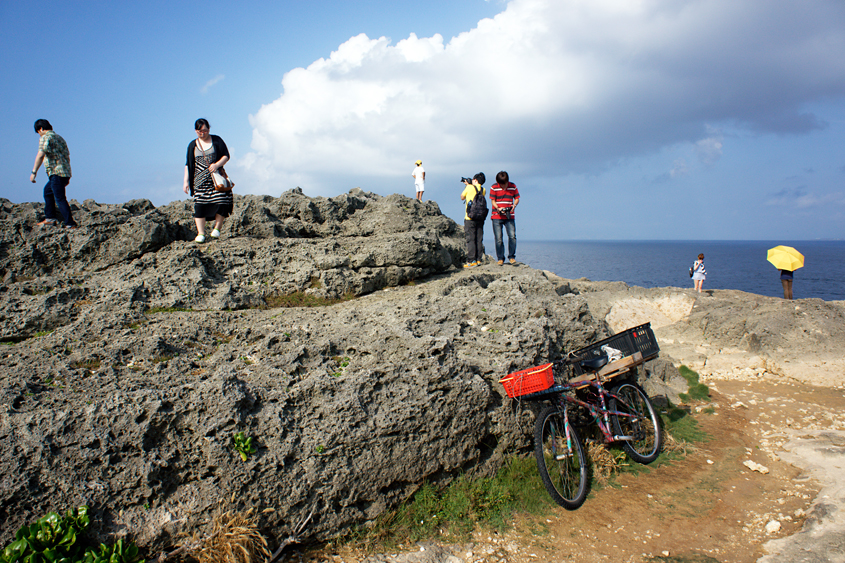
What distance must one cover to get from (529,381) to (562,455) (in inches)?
39.7

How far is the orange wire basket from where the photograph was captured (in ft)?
16.3

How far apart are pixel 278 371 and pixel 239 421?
2.35ft

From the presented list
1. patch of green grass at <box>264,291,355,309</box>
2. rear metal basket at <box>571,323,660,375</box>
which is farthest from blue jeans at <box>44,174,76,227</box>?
rear metal basket at <box>571,323,660,375</box>

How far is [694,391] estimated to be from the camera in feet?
30.5

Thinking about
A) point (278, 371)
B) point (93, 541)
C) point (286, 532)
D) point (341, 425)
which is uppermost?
point (278, 371)

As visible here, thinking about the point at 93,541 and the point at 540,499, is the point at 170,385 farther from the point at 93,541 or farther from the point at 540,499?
the point at 540,499

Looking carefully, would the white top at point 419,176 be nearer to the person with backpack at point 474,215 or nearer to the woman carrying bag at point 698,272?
the person with backpack at point 474,215

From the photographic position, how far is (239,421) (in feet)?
14.3

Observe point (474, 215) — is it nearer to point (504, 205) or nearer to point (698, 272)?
point (504, 205)

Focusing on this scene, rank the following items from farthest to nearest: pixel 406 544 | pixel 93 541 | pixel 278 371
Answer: pixel 278 371 < pixel 406 544 < pixel 93 541

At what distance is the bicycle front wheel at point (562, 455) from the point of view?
520cm

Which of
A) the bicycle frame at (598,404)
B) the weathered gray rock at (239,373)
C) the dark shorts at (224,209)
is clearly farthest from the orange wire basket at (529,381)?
the dark shorts at (224,209)

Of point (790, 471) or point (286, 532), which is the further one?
point (790, 471)

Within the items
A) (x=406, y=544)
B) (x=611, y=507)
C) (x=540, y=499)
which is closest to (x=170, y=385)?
(x=406, y=544)
